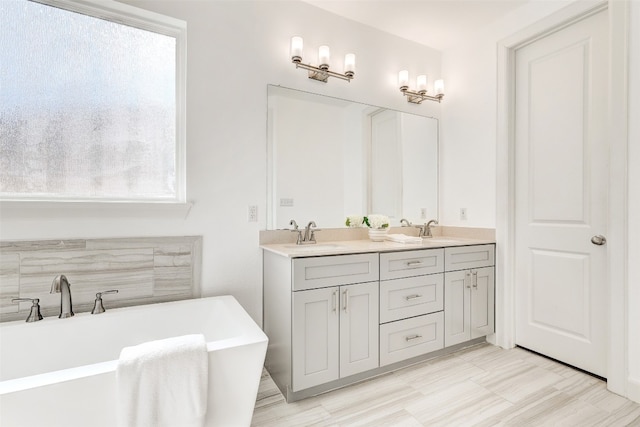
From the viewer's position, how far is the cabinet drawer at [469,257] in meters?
2.27

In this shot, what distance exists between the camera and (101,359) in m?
1.61

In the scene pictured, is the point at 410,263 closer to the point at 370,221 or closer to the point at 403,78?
the point at 370,221

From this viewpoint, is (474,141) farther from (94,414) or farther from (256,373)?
(94,414)

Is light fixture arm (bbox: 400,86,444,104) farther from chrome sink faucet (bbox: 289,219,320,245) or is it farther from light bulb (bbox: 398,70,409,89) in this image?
chrome sink faucet (bbox: 289,219,320,245)

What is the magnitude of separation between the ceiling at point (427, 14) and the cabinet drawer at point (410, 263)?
6.11 ft

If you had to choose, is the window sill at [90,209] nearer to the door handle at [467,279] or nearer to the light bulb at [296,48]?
the light bulb at [296,48]

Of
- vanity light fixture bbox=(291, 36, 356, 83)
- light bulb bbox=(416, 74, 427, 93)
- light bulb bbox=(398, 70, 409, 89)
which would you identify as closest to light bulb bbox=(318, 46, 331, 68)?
vanity light fixture bbox=(291, 36, 356, 83)

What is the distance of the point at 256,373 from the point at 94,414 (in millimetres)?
569

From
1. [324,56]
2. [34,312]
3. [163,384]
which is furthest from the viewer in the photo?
→ [324,56]

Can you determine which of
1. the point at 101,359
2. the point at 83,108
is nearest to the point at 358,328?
the point at 101,359

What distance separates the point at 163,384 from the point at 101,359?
2.51ft

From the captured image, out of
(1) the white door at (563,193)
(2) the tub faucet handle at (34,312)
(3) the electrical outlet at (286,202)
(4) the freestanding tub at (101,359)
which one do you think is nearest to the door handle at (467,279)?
(1) the white door at (563,193)

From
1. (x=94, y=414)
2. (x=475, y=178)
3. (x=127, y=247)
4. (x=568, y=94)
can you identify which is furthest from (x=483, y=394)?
(x=127, y=247)

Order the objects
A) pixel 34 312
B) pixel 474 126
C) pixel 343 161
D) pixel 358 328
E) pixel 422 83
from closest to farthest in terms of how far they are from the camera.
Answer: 1. pixel 34 312
2. pixel 358 328
3. pixel 343 161
4. pixel 474 126
5. pixel 422 83
